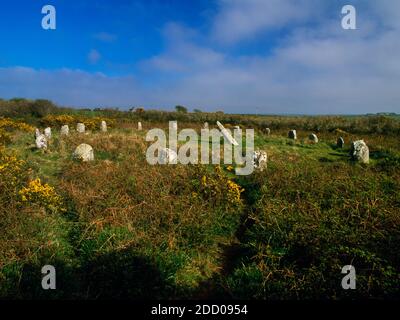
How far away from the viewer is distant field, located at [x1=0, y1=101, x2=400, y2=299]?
510cm

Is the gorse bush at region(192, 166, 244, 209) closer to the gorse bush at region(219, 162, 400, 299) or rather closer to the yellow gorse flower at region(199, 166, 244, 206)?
the yellow gorse flower at region(199, 166, 244, 206)

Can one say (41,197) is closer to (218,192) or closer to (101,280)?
(101,280)

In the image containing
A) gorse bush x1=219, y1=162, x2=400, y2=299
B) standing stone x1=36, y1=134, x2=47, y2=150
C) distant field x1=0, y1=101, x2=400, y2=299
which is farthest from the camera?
standing stone x1=36, y1=134, x2=47, y2=150

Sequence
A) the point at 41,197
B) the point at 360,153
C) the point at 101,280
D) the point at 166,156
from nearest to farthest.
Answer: the point at 101,280 → the point at 41,197 → the point at 166,156 → the point at 360,153

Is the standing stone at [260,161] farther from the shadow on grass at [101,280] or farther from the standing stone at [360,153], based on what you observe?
the shadow on grass at [101,280]

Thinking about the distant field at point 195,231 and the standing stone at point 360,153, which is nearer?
the distant field at point 195,231

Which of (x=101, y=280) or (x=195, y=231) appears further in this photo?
(x=195, y=231)

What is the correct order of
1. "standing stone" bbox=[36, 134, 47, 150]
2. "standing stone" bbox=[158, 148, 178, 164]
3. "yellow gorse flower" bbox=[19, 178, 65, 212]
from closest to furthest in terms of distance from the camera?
"yellow gorse flower" bbox=[19, 178, 65, 212], "standing stone" bbox=[158, 148, 178, 164], "standing stone" bbox=[36, 134, 47, 150]

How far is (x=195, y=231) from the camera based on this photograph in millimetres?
6656

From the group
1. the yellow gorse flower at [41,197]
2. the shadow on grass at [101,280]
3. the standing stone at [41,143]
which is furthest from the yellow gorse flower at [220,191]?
the standing stone at [41,143]

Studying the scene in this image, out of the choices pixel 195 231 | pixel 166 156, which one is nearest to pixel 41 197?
pixel 195 231

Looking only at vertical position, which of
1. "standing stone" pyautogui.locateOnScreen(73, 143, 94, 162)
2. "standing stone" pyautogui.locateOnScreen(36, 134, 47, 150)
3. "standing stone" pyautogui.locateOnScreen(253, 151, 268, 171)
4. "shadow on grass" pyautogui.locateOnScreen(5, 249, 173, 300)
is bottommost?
"shadow on grass" pyautogui.locateOnScreen(5, 249, 173, 300)

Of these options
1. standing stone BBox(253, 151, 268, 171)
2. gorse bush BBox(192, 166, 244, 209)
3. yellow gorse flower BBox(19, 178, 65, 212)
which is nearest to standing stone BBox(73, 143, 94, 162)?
yellow gorse flower BBox(19, 178, 65, 212)

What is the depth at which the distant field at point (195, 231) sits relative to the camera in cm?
510
